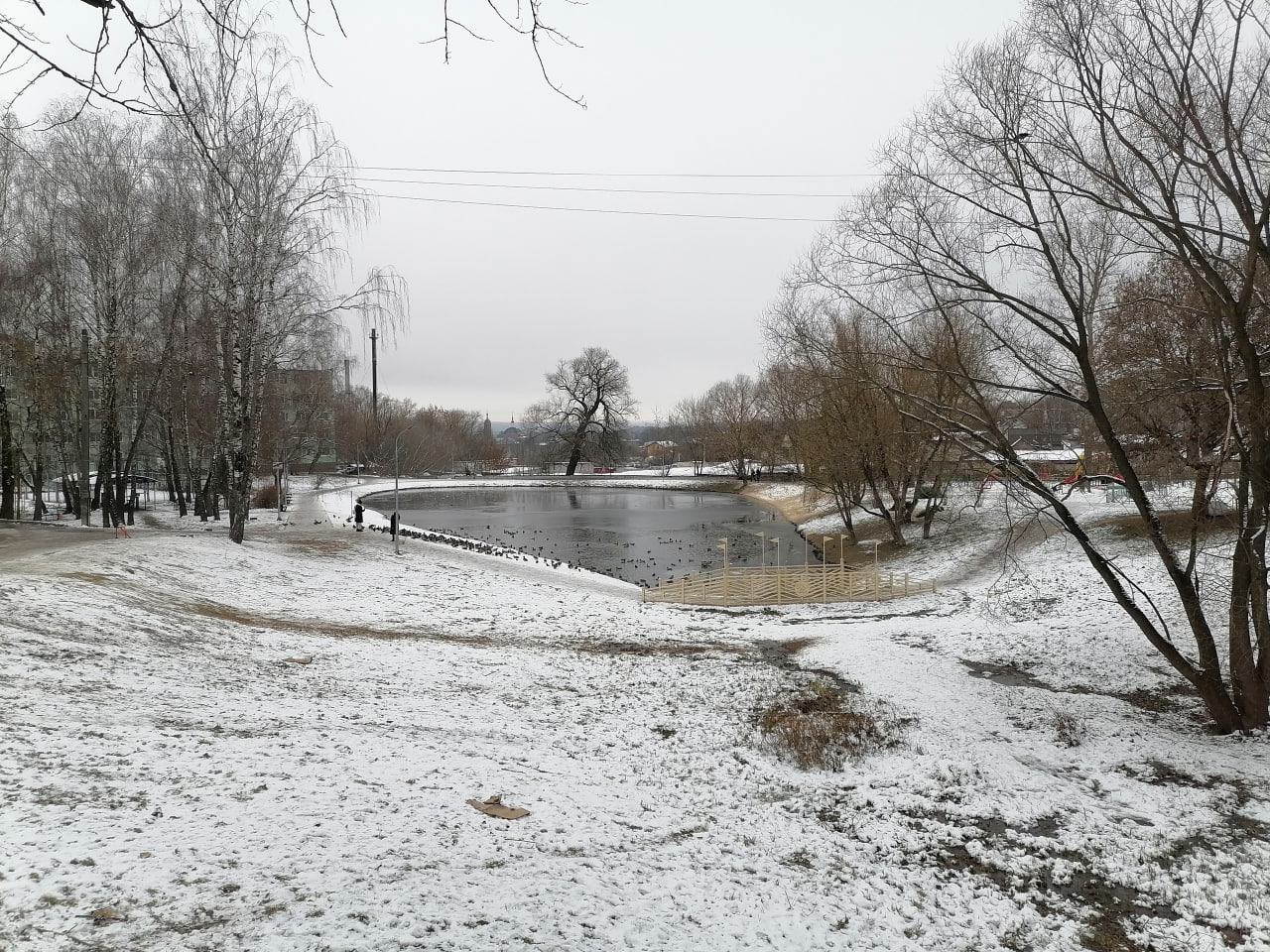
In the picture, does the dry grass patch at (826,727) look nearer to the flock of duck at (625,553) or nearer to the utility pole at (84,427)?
the flock of duck at (625,553)

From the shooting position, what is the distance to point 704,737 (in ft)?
24.5

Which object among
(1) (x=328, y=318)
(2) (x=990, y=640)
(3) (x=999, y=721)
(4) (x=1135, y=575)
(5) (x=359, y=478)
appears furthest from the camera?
(5) (x=359, y=478)

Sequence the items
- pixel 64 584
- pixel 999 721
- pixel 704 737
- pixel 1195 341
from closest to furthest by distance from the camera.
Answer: pixel 704 737 → pixel 999 721 → pixel 64 584 → pixel 1195 341

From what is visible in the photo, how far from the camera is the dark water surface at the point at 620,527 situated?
77.5 feet

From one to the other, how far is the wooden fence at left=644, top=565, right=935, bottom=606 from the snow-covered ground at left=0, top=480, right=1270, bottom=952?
506 centimetres

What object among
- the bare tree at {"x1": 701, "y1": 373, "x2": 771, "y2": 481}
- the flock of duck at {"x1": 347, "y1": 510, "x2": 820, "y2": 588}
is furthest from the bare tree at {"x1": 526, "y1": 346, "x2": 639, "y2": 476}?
the flock of duck at {"x1": 347, "y1": 510, "x2": 820, "y2": 588}

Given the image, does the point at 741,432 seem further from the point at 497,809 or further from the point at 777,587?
the point at 497,809

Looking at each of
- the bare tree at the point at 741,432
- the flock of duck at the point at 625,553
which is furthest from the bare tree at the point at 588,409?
the flock of duck at the point at 625,553

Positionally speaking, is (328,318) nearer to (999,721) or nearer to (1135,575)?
(999,721)

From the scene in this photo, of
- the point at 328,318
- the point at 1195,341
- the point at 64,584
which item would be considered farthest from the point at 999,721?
the point at 328,318

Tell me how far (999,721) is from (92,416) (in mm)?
23961

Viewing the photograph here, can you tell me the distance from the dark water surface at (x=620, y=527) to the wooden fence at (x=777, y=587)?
7.96 feet

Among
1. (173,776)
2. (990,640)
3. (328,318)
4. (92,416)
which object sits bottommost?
(990,640)

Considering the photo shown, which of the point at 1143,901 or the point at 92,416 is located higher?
the point at 92,416
